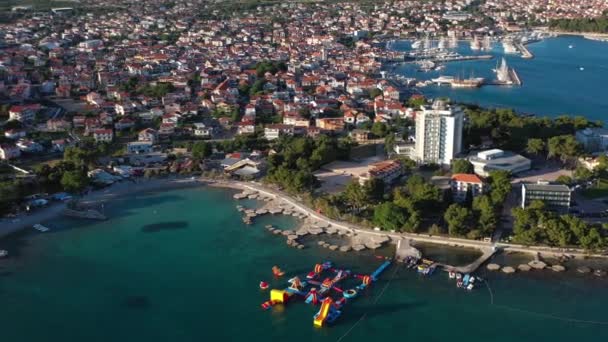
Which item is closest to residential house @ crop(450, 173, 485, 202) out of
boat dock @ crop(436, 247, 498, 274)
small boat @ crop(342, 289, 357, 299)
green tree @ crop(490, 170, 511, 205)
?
green tree @ crop(490, 170, 511, 205)

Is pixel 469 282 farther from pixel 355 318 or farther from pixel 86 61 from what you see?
pixel 86 61

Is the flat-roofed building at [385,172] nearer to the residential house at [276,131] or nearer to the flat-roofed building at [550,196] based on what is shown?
the flat-roofed building at [550,196]

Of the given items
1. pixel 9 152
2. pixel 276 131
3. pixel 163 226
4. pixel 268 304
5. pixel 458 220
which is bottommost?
pixel 268 304

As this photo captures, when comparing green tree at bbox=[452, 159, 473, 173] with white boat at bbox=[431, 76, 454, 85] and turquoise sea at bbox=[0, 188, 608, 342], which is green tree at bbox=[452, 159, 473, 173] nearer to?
turquoise sea at bbox=[0, 188, 608, 342]

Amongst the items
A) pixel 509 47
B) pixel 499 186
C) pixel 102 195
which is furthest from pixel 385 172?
pixel 509 47

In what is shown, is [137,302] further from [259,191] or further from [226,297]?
[259,191]

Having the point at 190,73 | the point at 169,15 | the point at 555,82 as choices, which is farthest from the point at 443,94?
the point at 169,15

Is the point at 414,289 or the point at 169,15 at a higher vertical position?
the point at 169,15
